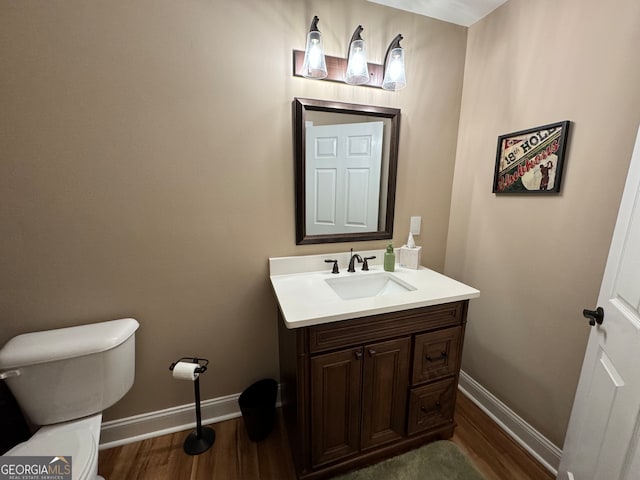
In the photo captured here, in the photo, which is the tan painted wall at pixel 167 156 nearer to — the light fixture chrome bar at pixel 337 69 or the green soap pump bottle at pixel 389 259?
the light fixture chrome bar at pixel 337 69

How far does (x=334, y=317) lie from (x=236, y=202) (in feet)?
2.61

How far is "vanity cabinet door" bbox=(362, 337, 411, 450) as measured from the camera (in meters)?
1.16

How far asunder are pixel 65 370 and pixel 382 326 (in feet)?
4.40

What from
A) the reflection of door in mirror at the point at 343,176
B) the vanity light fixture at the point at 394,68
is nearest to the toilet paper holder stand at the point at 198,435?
the reflection of door in mirror at the point at 343,176

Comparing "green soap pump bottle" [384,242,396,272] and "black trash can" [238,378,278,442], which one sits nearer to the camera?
"black trash can" [238,378,278,442]

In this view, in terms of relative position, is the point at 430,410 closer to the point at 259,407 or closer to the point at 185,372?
the point at 259,407

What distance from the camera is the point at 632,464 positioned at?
0.70 meters

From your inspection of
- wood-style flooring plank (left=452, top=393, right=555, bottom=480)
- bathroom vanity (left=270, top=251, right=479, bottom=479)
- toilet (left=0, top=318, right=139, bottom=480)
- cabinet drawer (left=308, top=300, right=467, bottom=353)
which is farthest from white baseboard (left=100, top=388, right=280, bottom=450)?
wood-style flooring plank (left=452, top=393, right=555, bottom=480)

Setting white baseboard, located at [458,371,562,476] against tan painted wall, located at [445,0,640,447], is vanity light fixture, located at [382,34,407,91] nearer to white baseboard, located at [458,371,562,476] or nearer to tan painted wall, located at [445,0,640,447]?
tan painted wall, located at [445,0,640,447]

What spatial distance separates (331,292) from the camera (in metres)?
1.25

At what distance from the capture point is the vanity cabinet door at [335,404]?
1.09 m

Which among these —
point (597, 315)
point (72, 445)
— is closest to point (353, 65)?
point (597, 315)

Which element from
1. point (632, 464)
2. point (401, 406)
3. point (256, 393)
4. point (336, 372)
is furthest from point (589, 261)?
point (256, 393)

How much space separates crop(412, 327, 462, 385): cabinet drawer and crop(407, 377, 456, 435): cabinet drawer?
0.19ft
